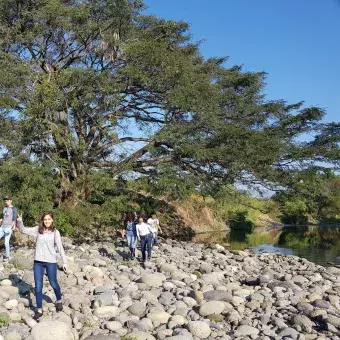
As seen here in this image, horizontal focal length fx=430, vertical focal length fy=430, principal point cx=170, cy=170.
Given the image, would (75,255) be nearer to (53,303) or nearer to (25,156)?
(25,156)

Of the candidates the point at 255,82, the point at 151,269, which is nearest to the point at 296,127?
the point at 255,82

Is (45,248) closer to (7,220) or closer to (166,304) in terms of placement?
(166,304)

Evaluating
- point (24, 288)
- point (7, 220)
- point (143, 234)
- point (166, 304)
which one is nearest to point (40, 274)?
point (24, 288)

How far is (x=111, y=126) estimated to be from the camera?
1702cm

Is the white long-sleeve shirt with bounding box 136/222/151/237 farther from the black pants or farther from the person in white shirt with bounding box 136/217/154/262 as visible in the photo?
the black pants

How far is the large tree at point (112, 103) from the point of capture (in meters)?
15.4

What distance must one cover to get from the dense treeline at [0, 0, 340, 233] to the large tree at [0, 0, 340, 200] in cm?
5

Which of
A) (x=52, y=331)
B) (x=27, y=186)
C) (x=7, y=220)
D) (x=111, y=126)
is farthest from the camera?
(x=111, y=126)

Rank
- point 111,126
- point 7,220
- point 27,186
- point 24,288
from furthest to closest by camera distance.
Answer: point 111,126
point 27,186
point 7,220
point 24,288

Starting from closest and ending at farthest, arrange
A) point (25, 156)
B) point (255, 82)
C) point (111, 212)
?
point (25, 156) → point (111, 212) → point (255, 82)

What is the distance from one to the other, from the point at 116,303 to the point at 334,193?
623 inches

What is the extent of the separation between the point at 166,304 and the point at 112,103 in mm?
9835

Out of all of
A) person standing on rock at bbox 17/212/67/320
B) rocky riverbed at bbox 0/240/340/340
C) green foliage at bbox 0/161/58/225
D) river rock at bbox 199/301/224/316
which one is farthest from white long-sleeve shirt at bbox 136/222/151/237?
person standing on rock at bbox 17/212/67/320

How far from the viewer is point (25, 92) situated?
49.4 ft
